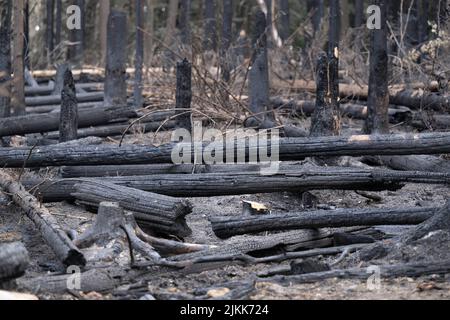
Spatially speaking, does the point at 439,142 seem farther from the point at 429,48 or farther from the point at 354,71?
the point at 354,71

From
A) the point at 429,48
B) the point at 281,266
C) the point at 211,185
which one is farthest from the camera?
the point at 429,48

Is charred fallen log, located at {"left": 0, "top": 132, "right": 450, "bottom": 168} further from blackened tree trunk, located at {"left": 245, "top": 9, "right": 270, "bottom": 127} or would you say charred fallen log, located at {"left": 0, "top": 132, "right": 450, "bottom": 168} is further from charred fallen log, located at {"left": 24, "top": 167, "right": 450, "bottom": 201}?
blackened tree trunk, located at {"left": 245, "top": 9, "right": 270, "bottom": 127}

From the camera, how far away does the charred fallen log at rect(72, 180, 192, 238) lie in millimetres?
7680

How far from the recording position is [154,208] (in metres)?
7.73

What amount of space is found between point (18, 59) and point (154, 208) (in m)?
7.15

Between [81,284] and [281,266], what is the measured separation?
1478mm

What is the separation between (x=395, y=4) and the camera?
72.4 feet

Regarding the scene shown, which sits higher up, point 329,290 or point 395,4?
point 395,4

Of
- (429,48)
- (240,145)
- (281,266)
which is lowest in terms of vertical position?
(281,266)

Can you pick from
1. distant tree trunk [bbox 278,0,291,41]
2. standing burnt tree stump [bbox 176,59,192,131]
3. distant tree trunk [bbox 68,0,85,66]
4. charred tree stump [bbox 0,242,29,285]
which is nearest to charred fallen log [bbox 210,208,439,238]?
charred tree stump [bbox 0,242,29,285]

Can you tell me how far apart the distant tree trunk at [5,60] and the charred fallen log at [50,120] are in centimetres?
84

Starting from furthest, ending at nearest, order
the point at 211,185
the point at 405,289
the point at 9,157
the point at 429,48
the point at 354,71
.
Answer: the point at 354,71 < the point at 429,48 < the point at 9,157 < the point at 211,185 < the point at 405,289

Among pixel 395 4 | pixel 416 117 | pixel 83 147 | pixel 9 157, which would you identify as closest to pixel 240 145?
pixel 83 147

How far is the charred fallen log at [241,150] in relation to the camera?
29.7ft
